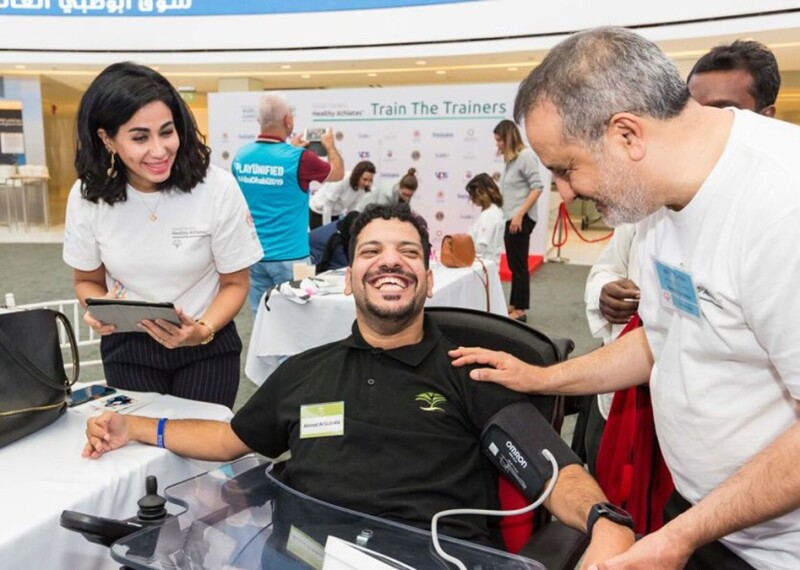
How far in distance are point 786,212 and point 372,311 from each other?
984mm

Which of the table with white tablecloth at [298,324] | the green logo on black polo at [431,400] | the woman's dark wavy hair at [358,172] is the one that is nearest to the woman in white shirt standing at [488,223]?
the table with white tablecloth at [298,324]

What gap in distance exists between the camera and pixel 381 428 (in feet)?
4.82

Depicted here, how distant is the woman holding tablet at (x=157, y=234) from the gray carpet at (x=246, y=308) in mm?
1911

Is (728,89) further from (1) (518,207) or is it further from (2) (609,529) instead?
(1) (518,207)

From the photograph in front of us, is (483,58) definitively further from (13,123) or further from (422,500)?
(422,500)

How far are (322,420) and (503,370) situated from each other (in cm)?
43

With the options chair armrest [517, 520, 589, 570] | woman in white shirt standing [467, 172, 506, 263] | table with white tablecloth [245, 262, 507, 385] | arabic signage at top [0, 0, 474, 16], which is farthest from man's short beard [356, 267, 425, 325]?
arabic signage at top [0, 0, 474, 16]

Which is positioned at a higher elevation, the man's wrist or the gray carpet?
the man's wrist

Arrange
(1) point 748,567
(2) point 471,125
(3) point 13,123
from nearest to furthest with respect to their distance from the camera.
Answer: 1. (1) point 748,567
2. (2) point 471,125
3. (3) point 13,123

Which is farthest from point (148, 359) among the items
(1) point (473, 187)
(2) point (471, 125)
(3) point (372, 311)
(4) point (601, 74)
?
(2) point (471, 125)

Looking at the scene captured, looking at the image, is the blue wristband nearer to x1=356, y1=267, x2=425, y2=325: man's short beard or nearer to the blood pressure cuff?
x1=356, y1=267, x2=425, y2=325: man's short beard

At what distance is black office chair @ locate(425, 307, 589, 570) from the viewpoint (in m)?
1.25

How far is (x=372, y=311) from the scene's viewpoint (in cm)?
166

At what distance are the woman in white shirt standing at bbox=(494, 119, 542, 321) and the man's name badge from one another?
4.16 metres
